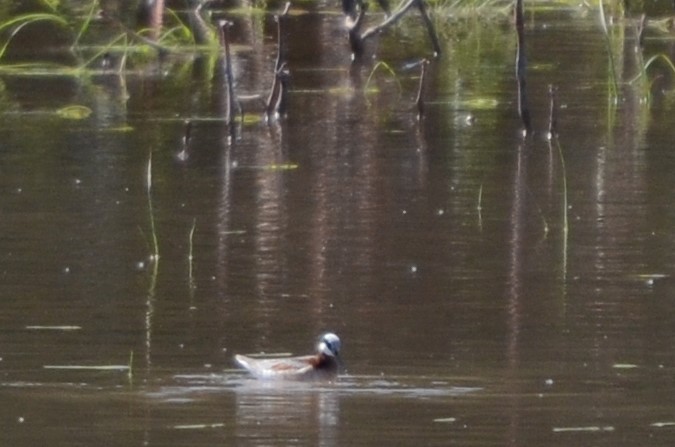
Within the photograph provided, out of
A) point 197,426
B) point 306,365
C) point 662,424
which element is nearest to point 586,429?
point 662,424

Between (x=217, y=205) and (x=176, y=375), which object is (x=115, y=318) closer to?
(x=176, y=375)

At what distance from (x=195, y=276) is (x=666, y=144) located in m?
5.55

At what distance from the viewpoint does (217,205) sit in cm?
1381

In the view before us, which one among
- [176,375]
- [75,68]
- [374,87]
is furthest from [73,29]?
[176,375]

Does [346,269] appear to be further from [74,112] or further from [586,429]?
[74,112]

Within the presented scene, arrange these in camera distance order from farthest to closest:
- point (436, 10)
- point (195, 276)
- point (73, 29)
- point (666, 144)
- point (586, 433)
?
point (436, 10) < point (73, 29) < point (666, 144) < point (195, 276) < point (586, 433)

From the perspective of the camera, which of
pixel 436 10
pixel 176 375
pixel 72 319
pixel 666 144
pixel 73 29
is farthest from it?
pixel 436 10

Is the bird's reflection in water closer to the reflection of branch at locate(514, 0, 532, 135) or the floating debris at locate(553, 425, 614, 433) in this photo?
the floating debris at locate(553, 425, 614, 433)

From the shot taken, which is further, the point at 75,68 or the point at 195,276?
the point at 75,68

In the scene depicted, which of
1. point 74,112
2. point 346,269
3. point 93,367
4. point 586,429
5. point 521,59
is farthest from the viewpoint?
point 74,112

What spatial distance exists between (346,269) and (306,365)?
250cm

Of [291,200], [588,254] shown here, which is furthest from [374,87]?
[588,254]

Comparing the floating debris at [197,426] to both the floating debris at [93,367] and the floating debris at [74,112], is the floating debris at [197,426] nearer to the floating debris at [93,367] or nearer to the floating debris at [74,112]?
the floating debris at [93,367]

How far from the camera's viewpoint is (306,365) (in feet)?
30.3
